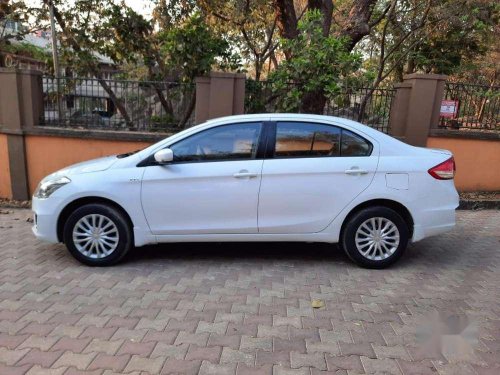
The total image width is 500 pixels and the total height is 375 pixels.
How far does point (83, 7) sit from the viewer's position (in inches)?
348

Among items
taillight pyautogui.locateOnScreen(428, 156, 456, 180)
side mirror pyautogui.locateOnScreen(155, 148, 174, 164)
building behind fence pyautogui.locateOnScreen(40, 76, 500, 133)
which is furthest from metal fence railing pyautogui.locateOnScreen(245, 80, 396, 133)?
side mirror pyautogui.locateOnScreen(155, 148, 174, 164)

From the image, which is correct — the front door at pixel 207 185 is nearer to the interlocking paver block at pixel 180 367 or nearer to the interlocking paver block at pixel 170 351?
the interlocking paver block at pixel 170 351

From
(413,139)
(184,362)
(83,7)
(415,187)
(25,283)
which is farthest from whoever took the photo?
(83,7)

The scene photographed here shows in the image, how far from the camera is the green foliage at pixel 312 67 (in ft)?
23.4

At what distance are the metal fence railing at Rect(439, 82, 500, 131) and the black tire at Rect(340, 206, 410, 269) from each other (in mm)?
4307

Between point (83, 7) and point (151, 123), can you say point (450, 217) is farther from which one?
point (83, 7)

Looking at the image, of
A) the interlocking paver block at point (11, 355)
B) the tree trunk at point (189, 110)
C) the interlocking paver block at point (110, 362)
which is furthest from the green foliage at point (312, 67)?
the interlocking paver block at point (11, 355)

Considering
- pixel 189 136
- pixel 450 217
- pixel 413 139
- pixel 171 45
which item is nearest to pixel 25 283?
pixel 189 136

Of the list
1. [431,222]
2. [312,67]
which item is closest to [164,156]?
[431,222]

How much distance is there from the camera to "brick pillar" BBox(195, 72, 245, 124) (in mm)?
7285

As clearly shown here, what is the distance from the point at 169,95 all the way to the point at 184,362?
5587mm

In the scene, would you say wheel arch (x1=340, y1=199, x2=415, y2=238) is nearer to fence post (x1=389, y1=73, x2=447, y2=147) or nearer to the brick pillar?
the brick pillar

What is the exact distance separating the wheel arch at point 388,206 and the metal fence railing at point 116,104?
4.05 metres

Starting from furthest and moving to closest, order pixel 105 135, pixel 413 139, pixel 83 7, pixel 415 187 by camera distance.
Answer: pixel 83 7, pixel 413 139, pixel 105 135, pixel 415 187
